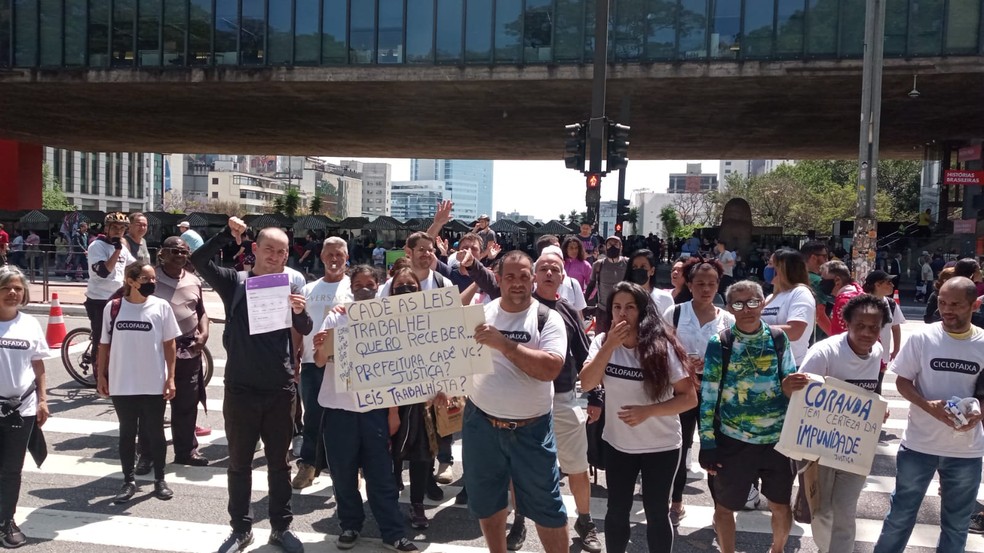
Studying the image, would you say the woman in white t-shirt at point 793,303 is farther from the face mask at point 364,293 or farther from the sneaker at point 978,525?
the face mask at point 364,293

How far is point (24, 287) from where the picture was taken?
16.6ft

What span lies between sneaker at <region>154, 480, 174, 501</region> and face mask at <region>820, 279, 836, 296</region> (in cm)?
584

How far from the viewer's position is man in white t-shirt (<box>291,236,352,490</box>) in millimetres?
5805

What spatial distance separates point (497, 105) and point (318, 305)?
24440 millimetres

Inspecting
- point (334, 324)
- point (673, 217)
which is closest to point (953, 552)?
point (334, 324)

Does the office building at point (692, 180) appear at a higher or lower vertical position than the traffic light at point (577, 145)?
higher

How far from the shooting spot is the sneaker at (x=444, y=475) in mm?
6480

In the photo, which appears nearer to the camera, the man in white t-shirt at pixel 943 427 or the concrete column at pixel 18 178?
the man in white t-shirt at pixel 943 427

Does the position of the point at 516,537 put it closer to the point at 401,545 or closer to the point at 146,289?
the point at 401,545

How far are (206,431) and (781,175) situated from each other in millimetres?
69281

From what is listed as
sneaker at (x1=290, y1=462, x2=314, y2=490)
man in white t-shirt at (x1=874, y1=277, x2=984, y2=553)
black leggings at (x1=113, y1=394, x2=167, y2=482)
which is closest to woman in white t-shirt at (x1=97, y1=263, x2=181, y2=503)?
black leggings at (x1=113, y1=394, x2=167, y2=482)

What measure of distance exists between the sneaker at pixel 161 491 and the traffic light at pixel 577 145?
8972 millimetres

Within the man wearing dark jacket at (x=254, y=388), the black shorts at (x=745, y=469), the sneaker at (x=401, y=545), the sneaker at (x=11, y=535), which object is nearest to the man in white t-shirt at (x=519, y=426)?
the sneaker at (x=401, y=545)

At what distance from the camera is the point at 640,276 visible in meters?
6.58
